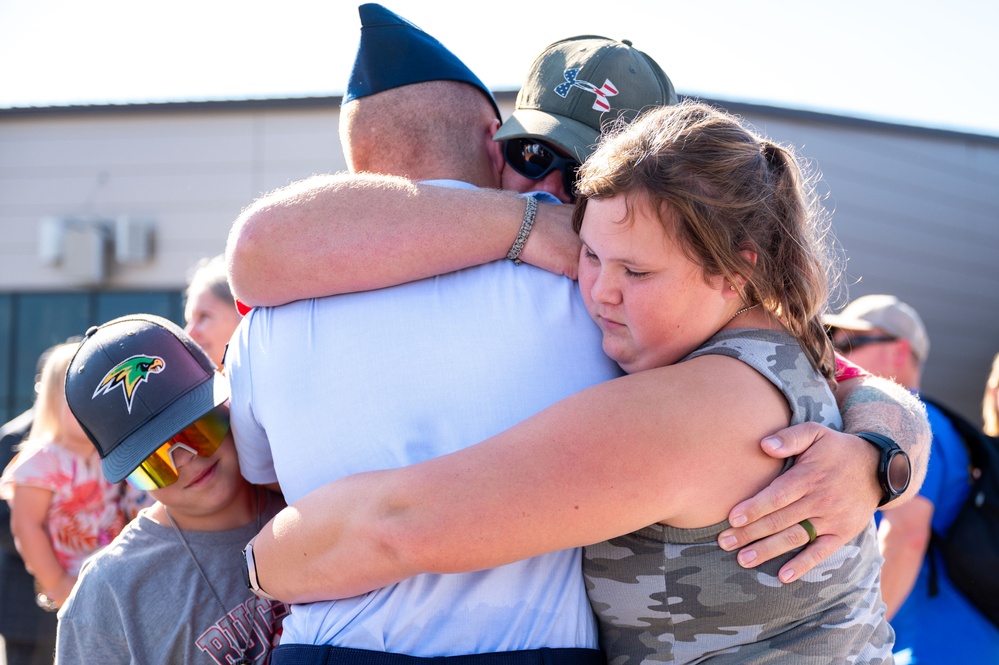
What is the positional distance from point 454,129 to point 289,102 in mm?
10029

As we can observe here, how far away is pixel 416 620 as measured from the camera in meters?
1.57

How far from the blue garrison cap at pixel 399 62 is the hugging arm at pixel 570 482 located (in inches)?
39.3

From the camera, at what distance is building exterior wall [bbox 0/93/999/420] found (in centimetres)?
1155

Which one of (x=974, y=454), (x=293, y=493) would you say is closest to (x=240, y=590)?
(x=293, y=493)

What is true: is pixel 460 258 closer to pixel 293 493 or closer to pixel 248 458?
pixel 293 493

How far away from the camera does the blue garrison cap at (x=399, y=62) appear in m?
2.06

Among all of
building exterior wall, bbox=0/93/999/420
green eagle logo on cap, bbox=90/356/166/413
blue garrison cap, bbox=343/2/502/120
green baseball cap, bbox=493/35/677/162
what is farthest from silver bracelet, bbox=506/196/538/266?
building exterior wall, bbox=0/93/999/420

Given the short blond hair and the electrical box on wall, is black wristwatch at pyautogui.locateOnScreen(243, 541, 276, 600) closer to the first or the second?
the short blond hair

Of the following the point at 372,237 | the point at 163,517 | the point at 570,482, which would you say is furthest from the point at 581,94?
the point at 163,517

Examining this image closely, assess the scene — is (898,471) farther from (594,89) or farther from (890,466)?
(594,89)

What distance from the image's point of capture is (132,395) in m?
2.06

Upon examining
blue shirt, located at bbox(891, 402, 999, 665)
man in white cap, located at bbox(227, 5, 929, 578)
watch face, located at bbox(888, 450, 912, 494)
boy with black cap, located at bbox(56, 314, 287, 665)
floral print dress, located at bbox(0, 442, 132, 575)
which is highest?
man in white cap, located at bbox(227, 5, 929, 578)

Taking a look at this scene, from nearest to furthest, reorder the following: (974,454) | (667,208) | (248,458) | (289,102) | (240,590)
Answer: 1. (667,208)
2. (248,458)
3. (240,590)
4. (974,454)
5. (289,102)

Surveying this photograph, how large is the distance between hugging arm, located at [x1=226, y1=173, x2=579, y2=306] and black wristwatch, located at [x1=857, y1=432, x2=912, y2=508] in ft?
2.29
